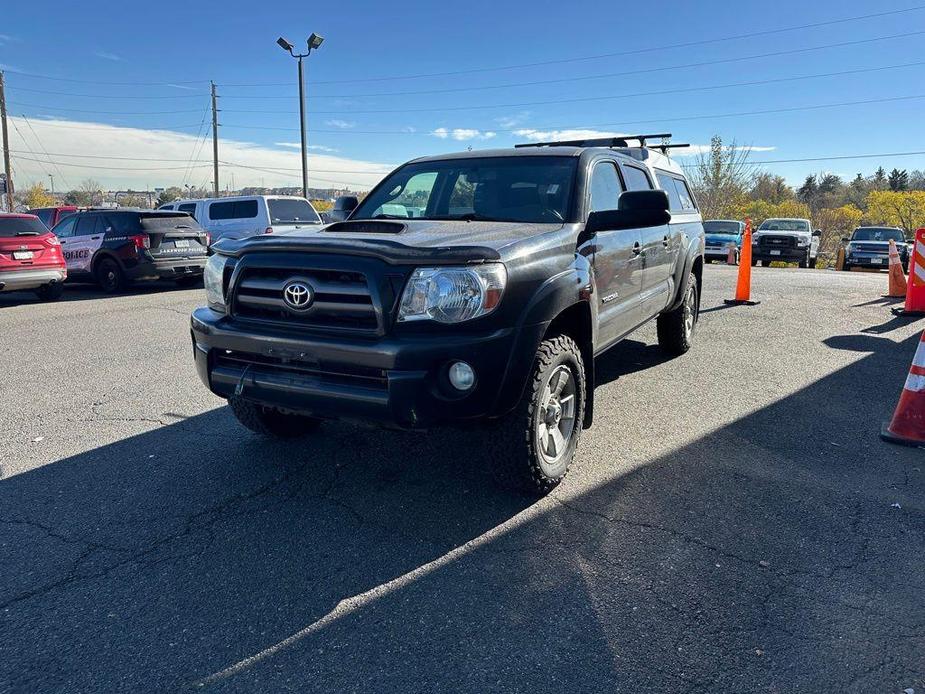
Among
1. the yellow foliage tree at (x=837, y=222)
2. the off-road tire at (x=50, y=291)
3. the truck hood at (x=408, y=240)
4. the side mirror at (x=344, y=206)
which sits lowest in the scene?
the off-road tire at (x=50, y=291)

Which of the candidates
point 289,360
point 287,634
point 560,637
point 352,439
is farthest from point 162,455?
point 560,637

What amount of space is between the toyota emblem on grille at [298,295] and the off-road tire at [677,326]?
4388mm

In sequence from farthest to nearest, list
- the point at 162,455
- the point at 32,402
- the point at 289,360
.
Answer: the point at 32,402, the point at 162,455, the point at 289,360

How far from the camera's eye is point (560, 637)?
94.6 inches

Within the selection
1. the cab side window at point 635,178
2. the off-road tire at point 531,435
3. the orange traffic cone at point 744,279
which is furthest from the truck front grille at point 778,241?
the off-road tire at point 531,435

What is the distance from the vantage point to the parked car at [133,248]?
12.5m

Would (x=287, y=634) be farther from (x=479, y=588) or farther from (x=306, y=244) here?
(x=306, y=244)

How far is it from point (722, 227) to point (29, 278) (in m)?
24.3

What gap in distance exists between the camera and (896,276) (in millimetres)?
11531

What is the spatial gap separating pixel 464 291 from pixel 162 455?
7.97ft

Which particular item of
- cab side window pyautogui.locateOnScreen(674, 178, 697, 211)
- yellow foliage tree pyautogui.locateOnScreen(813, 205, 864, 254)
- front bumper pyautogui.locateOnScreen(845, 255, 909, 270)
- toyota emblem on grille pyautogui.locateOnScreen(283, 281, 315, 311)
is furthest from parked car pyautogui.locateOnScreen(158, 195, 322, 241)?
yellow foliage tree pyautogui.locateOnScreen(813, 205, 864, 254)

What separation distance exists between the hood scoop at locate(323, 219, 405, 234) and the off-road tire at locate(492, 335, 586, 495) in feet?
3.50

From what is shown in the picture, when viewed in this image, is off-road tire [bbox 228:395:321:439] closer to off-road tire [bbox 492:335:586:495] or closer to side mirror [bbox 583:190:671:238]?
off-road tire [bbox 492:335:586:495]

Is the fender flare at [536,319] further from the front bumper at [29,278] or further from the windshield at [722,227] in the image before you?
the windshield at [722,227]
